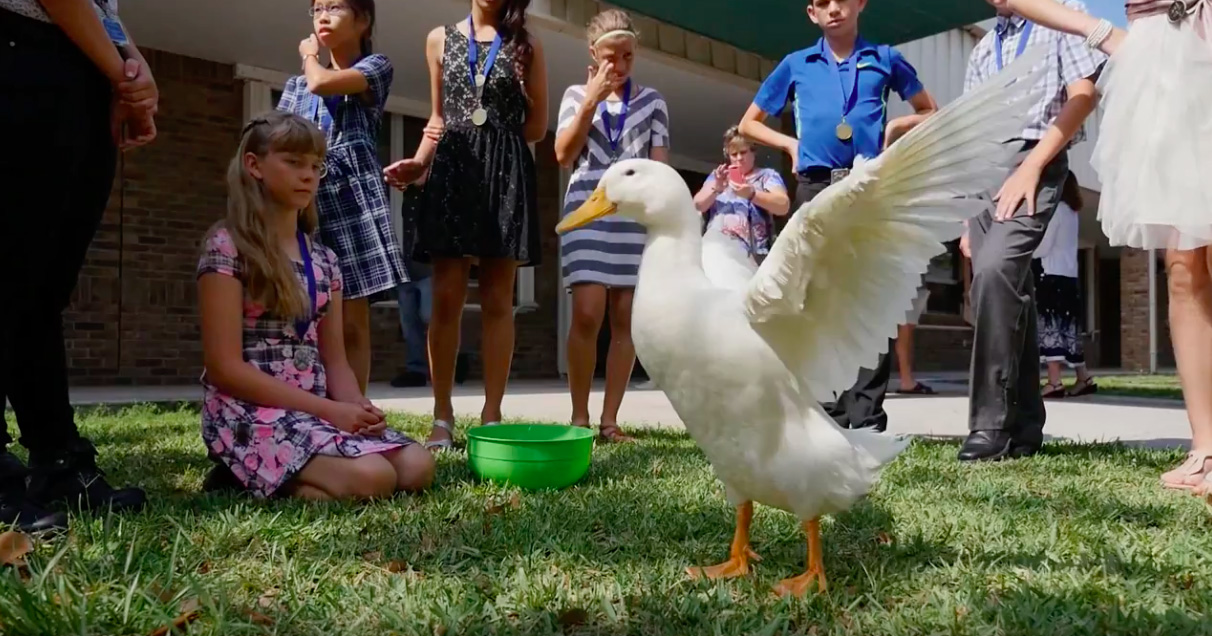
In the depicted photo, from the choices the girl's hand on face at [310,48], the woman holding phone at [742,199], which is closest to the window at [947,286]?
the woman holding phone at [742,199]

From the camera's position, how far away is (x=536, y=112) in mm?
3518

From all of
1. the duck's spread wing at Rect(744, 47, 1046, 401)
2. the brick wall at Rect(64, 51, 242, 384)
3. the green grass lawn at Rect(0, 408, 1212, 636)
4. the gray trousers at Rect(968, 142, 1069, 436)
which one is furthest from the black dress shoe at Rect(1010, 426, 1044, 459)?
the brick wall at Rect(64, 51, 242, 384)

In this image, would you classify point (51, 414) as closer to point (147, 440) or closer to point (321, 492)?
point (321, 492)

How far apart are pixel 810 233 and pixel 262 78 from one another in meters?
6.77

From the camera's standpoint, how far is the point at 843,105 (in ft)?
11.4

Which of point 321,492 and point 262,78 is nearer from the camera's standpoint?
point 321,492

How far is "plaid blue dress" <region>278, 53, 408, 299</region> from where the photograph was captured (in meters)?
3.14

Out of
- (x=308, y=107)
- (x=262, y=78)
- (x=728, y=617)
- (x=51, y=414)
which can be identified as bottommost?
(x=728, y=617)

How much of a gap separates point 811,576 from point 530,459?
40.8 inches

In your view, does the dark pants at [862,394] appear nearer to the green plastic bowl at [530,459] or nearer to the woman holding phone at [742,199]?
the woman holding phone at [742,199]

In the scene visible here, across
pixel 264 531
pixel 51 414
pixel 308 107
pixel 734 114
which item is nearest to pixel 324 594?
pixel 264 531

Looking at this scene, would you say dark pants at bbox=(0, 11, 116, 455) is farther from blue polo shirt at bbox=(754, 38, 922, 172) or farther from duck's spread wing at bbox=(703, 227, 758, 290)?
blue polo shirt at bbox=(754, 38, 922, 172)

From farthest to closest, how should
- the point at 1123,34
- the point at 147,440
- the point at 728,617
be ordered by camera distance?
the point at 147,440
the point at 1123,34
the point at 728,617

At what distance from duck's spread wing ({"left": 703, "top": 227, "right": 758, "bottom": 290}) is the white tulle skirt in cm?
122
